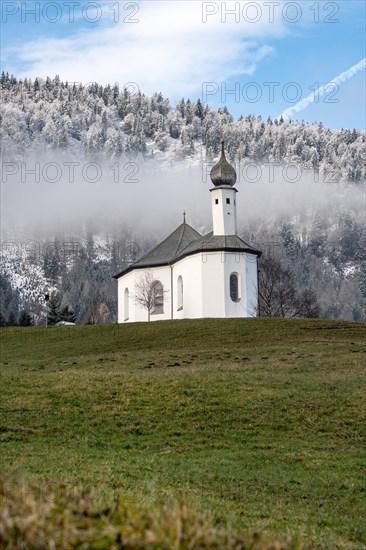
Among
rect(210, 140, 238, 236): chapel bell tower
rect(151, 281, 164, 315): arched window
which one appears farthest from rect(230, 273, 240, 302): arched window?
rect(151, 281, 164, 315): arched window

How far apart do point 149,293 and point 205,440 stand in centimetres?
5343

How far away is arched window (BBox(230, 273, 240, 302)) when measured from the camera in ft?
230

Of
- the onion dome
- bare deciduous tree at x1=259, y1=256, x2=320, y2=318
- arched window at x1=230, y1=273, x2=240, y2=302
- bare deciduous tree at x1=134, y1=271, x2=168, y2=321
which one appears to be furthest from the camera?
bare deciduous tree at x1=259, y1=256, x2=320, y2=318

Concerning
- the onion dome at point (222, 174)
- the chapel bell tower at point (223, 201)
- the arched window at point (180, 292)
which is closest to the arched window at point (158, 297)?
the arched window at point (180, 292)

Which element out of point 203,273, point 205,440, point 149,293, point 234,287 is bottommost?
point 205,440

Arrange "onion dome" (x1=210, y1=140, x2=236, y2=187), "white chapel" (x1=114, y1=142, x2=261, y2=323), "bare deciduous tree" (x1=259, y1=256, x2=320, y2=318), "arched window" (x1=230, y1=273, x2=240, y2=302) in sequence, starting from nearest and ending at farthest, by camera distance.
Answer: "white chapel" (x1=114, y1=142, x2=261, y2=323), "arched window" (x1=230, y1=273, x2=240, y2=302), "onion dome" (x1=210, y1=140, x2=236, y2=187), "bare deciduous tree" (x1=259, y1=256, x2=320, y2=318)

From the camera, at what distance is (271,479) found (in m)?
15.8

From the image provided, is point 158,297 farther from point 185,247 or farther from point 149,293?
point 185,247

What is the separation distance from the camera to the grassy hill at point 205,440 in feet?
28.7

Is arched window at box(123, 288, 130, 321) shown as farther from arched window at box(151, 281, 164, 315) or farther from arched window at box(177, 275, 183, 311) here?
arched window at box(177, 275, 183, 311)

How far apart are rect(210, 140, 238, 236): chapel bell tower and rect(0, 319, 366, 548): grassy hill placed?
32.0 metres

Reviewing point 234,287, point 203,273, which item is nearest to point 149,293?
point 203,273

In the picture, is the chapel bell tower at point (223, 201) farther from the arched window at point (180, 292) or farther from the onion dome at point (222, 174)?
the arched window at point (180, 292)

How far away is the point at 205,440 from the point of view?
2031 cm
